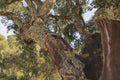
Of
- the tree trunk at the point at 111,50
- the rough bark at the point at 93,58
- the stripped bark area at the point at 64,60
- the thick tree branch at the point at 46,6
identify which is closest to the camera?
the tree trunk at the point at 111,50

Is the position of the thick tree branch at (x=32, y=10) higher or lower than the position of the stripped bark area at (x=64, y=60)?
higher

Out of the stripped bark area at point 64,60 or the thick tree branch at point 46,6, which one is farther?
the thick tree branch at point 46,6

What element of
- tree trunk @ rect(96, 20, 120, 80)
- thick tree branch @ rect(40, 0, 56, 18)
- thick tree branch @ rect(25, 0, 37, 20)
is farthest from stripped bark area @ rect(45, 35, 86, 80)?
thick tree branch @ rect(25, 0, 37, 20)

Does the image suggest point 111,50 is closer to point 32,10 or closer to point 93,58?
point 93,58

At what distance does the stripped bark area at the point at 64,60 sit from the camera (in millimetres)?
11516

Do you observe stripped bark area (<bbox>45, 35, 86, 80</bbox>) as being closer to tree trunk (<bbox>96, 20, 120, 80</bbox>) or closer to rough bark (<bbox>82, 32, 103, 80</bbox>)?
rough bark (<bbox>82, 32, 103, 80</bbox>)

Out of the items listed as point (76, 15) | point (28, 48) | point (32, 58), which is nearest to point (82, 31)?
point (76, 15)

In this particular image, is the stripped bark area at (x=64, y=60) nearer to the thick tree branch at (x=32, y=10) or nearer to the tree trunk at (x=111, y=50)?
the tree trunk at (x=111, y=50)

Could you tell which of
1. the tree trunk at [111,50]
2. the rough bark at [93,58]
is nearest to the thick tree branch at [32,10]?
the rough bark at [93,58]

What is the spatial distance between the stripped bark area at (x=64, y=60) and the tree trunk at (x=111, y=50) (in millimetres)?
1009

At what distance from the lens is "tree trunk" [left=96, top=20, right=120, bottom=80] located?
1074 cm

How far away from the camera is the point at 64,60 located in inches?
470

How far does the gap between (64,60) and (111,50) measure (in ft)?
6.21

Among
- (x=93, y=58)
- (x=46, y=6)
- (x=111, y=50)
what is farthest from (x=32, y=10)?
(x=111, y=50)
